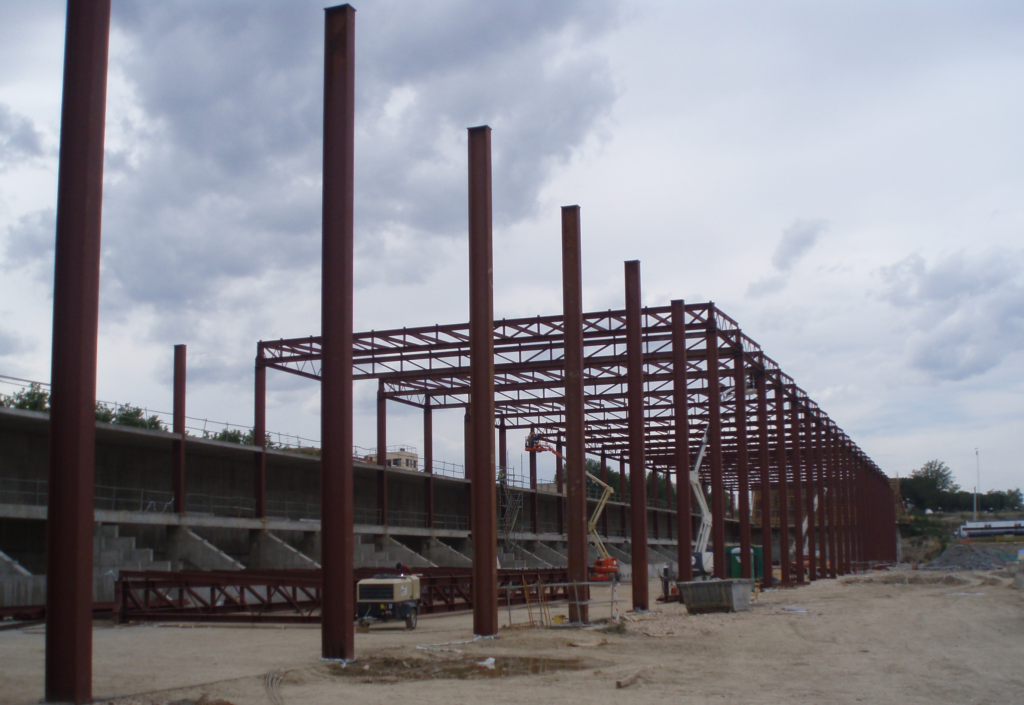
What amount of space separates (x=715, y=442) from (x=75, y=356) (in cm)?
2842

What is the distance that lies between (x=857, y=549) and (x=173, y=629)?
234 ft

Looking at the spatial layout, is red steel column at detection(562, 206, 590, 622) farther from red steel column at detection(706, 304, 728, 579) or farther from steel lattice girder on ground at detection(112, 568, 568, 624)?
red steel column at detection(706, 304, 728, 579)

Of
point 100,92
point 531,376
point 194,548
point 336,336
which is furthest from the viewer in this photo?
point 531,376

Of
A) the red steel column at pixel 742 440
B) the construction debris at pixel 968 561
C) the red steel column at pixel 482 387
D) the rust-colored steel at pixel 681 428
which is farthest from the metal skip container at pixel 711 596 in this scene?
the construction debris at pixel 968 561

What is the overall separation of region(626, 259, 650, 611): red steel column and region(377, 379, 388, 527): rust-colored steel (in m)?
22.0

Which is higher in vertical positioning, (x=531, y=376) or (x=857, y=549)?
(x=531, y=376)

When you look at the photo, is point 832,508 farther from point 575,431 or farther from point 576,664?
point 576,664

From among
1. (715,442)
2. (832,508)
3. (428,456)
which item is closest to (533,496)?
(428,456)

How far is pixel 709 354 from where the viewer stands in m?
37.1

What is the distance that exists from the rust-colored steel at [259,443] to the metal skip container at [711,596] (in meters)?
20.2

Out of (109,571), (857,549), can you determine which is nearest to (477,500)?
(109,571)

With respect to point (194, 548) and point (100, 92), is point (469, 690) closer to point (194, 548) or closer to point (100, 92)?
point (100, 92)

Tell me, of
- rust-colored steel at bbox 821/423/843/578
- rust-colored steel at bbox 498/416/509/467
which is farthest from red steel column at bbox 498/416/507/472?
rust-colored steel at bbox 821/423/843/578

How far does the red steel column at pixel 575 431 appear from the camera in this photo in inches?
912
